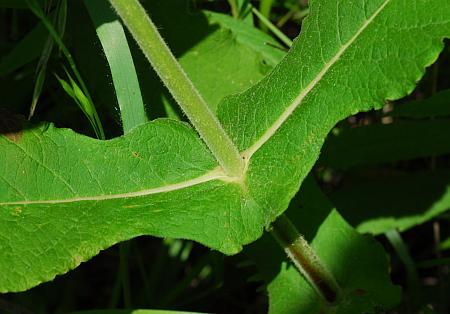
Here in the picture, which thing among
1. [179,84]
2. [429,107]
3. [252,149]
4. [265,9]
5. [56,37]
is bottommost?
[429,107]

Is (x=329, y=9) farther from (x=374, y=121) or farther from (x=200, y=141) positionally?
(x=374, y=121)

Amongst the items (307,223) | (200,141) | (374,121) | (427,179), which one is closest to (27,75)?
(200,141)

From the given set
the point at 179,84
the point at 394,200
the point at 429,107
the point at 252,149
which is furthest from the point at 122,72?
the point at 394,200

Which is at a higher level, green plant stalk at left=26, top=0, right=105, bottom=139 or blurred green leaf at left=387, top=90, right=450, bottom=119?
green plant stalk at left=26, top=0, right=105, bottom=139

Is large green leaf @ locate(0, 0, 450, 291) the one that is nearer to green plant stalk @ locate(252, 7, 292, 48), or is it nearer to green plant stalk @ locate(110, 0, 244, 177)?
green plant stalk @ locate(110, 0, 244, 177)

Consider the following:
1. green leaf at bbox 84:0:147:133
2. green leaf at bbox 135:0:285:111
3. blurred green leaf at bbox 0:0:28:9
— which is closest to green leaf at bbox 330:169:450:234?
green leaf at bbox 135:0:285:111

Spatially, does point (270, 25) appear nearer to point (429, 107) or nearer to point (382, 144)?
point (382, 144)
